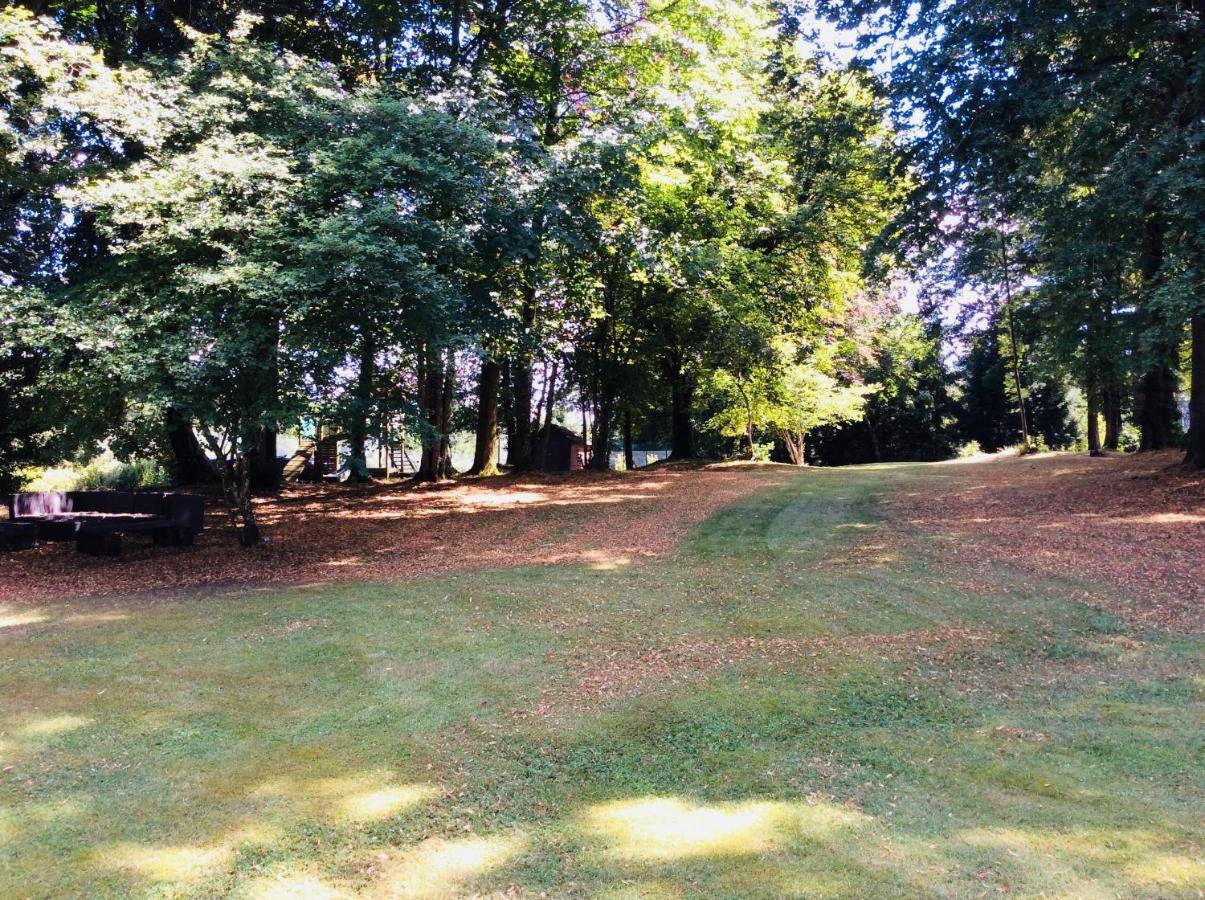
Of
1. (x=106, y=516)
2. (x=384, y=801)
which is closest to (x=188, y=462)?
(x=106, y=516)

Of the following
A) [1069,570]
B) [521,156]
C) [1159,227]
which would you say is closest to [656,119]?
[521,156]

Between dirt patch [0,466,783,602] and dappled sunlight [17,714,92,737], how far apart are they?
4.13 metres

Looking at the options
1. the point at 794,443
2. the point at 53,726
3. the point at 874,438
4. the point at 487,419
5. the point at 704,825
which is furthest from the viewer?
the point at 874,438

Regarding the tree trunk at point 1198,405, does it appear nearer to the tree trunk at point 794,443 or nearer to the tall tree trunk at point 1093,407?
the tall tree trunk at point 1093,407

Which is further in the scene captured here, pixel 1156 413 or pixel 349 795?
pixel 1156 413

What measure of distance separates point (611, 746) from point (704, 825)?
3.30ft

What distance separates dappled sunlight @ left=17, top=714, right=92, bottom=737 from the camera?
4711 millimetres

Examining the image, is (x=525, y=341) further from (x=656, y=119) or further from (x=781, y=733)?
(x=781, y=733)

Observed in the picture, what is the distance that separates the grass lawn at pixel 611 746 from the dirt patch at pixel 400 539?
1.70m

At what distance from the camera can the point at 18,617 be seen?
25.1ft

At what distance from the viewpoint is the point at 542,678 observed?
5.62 metres

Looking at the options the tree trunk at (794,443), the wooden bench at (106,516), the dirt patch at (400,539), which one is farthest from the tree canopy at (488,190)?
the tree trunk at (794,443)

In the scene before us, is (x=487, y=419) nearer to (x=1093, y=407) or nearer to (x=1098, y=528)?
(x=1098, y=528)

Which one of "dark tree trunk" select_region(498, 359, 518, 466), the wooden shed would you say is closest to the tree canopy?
"dark tree trunk" select_region(498, 359, 518, 466)
